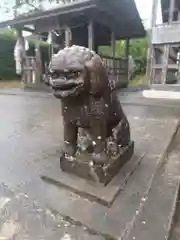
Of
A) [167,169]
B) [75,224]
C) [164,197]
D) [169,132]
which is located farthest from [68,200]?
[169,132]

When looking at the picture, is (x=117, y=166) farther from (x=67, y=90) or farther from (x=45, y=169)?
(x=67, y=90)

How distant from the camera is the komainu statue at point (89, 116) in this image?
4.41ft

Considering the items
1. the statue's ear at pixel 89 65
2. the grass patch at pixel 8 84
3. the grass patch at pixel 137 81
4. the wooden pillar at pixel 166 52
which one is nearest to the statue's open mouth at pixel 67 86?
the statue's ear at pixel 89 65

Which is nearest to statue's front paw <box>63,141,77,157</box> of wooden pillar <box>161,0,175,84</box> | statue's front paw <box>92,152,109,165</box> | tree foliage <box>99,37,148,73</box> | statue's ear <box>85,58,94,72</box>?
statue's front paw <box>92,152,109,165</box>

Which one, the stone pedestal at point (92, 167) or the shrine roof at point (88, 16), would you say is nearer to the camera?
the stone pedestal at point (92, 167)

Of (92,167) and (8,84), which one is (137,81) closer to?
(8,84)

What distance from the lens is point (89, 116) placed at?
1.49 m

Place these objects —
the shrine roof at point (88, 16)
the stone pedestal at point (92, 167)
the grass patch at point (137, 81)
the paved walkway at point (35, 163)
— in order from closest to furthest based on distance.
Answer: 1. the paved walkway at point (35, 163)
2. the stone pedestal at point (92, 167)
3. the shrine roof at point (88, 16)
4. the grass patch at point (137, 81)

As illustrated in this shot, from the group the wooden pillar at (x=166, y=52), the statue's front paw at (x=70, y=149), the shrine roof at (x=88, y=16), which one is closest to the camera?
the statue's front paw at (x=70, y=149)

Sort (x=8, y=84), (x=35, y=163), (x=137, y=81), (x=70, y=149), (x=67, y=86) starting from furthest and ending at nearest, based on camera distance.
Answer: (x=137, y=81) → (x=8, y=84) → (x=35, y=163) → (x=70, y=149) → (x=67, y=86)

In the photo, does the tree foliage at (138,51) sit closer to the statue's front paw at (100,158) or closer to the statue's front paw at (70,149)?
the statue's front paw at (70,149)

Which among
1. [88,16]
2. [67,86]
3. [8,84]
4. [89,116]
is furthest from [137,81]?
[67,86]

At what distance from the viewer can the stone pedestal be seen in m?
1.54

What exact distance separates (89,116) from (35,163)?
0.76m
